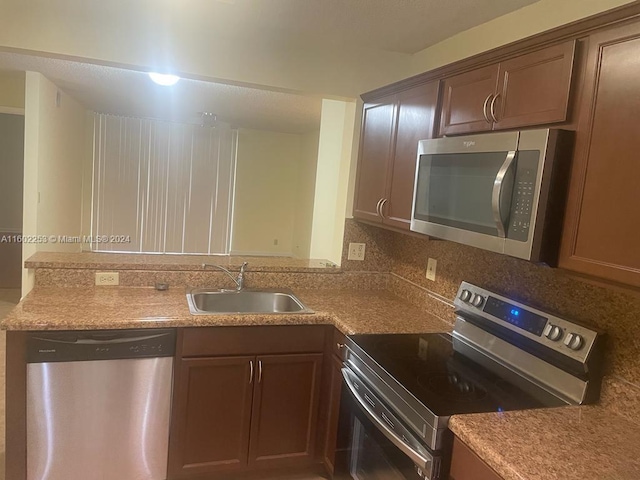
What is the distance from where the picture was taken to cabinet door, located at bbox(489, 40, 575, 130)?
52.3 inches

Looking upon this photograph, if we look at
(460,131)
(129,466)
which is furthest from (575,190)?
(129,466)

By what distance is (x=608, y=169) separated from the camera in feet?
3.94

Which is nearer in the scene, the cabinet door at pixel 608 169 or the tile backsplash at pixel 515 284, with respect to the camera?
the cabinet door at pixel 608 169

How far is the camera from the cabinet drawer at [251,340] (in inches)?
79.8

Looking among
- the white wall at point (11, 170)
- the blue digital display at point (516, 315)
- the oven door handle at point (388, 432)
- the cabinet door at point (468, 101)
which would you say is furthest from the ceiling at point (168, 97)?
the oven door handle at point (388, 432)

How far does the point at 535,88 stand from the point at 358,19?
1100 millimetres

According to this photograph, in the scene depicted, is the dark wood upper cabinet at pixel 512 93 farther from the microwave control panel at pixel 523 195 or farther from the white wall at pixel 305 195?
the white wall at pixel 305 195

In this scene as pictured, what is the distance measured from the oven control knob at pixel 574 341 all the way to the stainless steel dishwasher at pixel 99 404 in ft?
5.07

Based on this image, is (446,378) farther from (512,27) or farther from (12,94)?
(12,94)

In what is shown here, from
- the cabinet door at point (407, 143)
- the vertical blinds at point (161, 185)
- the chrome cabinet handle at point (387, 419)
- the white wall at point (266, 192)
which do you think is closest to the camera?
the chrome cabinet handle at point (387, 419)

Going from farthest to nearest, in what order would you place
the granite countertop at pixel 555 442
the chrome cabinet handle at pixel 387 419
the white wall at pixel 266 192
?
the white wall at pixel 266 192
the chrome cabinet handle at pixel 387 419
the granite countertop at pixel 555 442

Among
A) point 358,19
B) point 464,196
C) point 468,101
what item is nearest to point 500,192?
point 464,196

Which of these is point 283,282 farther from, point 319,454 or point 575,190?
point 575,190

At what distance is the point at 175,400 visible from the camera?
2035 mm
